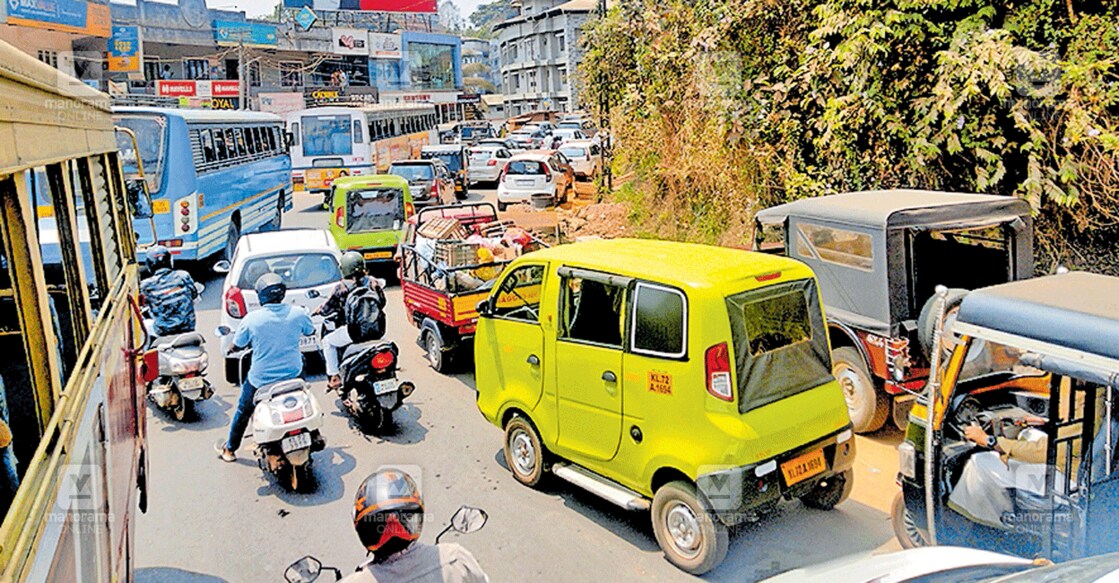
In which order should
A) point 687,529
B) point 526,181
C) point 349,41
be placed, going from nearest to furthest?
point 687,529, point 526,181, point 349,41

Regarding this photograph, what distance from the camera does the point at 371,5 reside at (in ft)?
195

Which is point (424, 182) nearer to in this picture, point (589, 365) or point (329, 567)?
point (589, 365)

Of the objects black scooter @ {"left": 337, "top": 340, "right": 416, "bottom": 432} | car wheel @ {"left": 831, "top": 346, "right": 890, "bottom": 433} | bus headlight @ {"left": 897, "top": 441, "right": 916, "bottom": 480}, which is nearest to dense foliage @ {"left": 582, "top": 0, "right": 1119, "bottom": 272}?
car wheel @ {"left": 831, "top": 346, "right": 890, "bottom": 433}

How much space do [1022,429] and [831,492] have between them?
4.91 ft

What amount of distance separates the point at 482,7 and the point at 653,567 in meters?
134

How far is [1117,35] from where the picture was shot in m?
8.37

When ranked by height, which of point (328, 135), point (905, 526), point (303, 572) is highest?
point (328, 135)

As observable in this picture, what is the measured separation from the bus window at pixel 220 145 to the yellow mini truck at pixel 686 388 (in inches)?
442

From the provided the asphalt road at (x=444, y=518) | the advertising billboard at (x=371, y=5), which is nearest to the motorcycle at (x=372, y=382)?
the asphalt road at (x=444, y=518)

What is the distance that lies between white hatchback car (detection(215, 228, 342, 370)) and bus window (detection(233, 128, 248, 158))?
8249 millimetres

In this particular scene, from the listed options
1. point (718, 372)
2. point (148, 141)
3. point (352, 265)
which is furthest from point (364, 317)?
point (148, 141)

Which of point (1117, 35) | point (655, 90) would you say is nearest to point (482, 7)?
point (655, 90)

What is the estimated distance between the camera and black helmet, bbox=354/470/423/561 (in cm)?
279

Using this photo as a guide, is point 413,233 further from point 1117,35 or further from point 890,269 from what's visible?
point 1117,35
